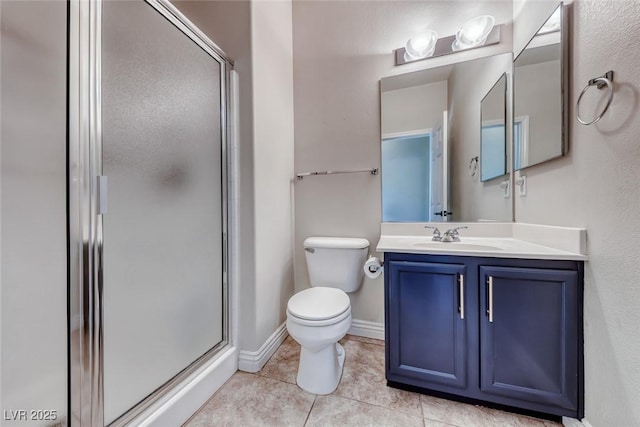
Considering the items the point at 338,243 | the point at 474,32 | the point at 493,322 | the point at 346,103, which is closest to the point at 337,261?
the point at 338,243

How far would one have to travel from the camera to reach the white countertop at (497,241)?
1090mm

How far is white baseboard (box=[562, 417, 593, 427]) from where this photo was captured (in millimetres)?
1036

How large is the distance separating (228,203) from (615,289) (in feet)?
5.75

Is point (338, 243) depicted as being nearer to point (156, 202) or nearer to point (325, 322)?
point (325, 322)

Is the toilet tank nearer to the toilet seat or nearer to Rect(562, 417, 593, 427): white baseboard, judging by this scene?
the toilet seat

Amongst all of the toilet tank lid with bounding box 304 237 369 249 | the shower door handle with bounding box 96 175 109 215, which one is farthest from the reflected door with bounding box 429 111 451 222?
the shower door handle with bounding box 96 175 109 215

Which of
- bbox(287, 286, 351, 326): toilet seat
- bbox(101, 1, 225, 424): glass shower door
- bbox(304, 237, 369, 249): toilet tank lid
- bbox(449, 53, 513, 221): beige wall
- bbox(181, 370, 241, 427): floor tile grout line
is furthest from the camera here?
bbox(304, 237, 369, 249): toilet tank lid

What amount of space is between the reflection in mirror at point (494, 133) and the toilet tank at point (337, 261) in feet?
3.06

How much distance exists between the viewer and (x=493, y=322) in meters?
1.16

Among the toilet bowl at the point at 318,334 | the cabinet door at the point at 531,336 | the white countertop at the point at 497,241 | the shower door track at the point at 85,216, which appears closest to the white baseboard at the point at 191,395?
the shower door track at the point at 85,216

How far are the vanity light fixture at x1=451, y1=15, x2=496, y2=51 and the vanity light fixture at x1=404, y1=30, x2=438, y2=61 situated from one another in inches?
5.8

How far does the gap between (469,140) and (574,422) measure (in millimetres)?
1508

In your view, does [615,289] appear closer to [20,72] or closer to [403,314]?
[403,314]

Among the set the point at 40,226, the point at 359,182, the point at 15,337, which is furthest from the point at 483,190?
the point at 15,337
